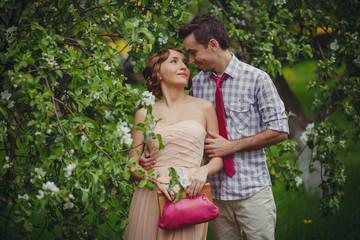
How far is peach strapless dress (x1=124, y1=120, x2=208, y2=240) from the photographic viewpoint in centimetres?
268

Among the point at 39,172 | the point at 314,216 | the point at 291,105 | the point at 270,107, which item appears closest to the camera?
the point at 39,172

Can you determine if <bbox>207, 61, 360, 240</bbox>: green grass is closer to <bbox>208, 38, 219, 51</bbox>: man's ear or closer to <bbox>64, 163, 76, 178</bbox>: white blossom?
<bbox>208, 38, 219, 51</bbox>: man's ear

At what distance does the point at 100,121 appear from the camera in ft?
8.96

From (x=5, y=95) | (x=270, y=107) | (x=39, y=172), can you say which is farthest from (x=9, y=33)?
(x=270, y=107)

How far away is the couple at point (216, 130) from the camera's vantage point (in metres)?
2.73

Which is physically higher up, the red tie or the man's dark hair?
the man's dark hair

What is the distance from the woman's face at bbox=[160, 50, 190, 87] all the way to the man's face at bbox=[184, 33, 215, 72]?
12cm

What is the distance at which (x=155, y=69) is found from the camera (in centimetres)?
296

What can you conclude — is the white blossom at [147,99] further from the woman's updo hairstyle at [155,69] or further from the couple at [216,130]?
the woman's updo hairstyle at [155,69]

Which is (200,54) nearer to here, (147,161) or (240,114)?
(240,114)

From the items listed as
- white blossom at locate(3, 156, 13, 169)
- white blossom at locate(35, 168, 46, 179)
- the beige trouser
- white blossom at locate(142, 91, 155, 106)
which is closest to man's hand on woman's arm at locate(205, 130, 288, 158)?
the beige trouser

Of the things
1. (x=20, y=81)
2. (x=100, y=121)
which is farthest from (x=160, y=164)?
(x=20, y=81)

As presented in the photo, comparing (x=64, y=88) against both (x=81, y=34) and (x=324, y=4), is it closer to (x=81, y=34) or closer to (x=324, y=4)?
(x=81, y=34)

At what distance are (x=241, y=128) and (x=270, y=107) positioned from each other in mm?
282
